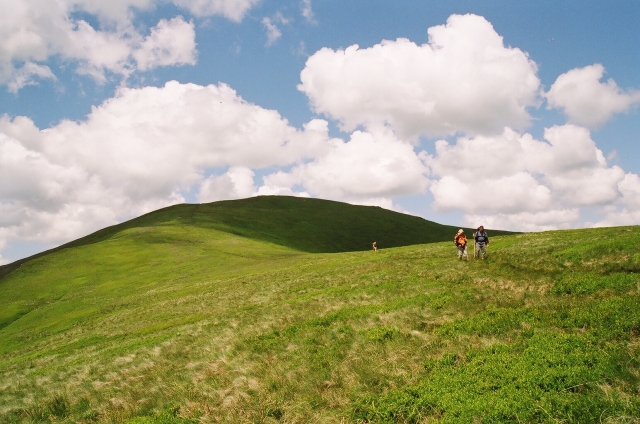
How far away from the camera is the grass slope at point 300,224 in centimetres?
13725

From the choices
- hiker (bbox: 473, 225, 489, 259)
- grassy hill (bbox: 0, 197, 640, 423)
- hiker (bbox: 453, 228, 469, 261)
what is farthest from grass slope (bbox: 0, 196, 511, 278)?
grassy hill (bbox: 0, 197, 640, 423)

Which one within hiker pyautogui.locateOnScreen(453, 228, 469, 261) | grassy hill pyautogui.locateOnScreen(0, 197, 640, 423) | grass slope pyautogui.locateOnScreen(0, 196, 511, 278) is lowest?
grassy hill pyautogui.locateOnScreen(0, 197, 640, 423)

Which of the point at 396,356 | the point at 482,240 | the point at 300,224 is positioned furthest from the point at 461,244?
the point at 300,224

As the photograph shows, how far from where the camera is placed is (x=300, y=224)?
529 feet

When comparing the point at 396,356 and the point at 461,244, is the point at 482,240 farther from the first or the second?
the point at 396,356

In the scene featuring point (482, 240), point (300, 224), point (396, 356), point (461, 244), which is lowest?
point (396, 356)

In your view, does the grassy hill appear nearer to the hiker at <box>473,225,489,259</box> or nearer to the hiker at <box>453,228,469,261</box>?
the hiker at <box>473,225,489,259</box>

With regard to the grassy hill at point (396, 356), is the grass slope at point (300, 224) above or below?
above

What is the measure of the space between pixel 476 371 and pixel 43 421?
16.4 metres

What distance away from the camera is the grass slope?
137250mm

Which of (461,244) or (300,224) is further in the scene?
(300,224)

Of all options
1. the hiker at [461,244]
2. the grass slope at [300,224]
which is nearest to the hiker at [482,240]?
the hiker at [461,244]

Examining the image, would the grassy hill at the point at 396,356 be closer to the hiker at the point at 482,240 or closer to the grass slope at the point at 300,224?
the hiker at the point at 482,240

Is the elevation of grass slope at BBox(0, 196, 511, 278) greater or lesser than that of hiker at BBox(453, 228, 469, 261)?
greater
